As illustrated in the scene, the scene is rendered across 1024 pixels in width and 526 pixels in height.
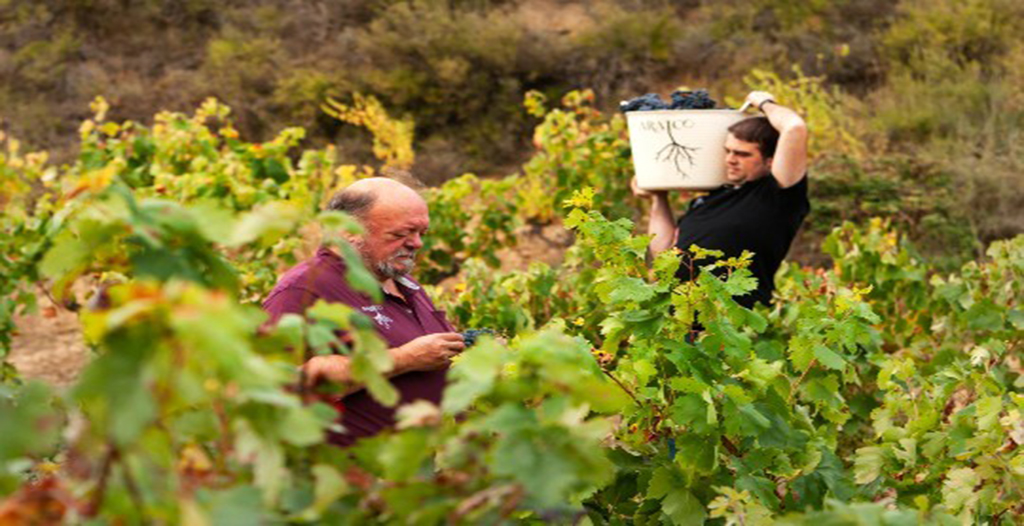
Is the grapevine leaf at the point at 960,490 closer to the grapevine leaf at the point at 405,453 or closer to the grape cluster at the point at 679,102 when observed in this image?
the grapevine leaf at the point at 405,453

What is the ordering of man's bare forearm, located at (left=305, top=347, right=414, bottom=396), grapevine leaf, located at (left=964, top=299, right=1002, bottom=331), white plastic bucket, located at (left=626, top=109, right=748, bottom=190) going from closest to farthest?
man's bare forearm, located at (left=305, top=347, right=414, bottom=396), white plastic bucket, located at (left=626, top=109, right=748, bottom=190), grapevine leaf, located at (left=964, top=299, right=1002, bottom=331)

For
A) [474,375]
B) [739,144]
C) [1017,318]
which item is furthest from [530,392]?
[1017,318]

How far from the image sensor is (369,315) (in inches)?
125

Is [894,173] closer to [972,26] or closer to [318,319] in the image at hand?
[972,26]

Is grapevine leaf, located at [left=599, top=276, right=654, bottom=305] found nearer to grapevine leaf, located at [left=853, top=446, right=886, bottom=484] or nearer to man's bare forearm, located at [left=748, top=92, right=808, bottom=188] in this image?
grapevine leaf, located at [left=853, top=446, right=886, bottom=484]

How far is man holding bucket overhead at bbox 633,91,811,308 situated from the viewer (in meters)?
4.22

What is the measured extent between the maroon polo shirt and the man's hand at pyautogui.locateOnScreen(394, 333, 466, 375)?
0.26 ft

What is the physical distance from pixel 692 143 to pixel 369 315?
5.46 feet

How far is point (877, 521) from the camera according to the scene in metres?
1.68

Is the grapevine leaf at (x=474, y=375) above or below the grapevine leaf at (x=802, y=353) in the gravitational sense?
above

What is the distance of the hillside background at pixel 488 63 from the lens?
11.0 metres

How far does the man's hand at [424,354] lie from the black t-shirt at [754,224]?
4.31ft

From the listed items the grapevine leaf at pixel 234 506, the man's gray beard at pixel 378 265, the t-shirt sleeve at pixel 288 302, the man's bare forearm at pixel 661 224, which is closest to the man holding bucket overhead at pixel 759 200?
the man's bare forearm at pixel 661 224

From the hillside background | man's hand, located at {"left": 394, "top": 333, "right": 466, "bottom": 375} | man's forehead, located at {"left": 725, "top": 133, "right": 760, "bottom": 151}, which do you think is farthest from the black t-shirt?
the hillside background
